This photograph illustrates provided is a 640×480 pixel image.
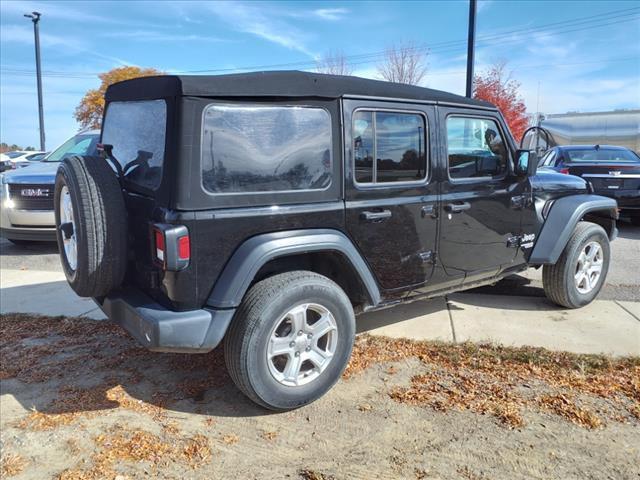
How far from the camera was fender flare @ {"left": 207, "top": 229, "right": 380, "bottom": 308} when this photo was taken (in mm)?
2793

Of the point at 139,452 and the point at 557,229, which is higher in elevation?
the point at 557,229

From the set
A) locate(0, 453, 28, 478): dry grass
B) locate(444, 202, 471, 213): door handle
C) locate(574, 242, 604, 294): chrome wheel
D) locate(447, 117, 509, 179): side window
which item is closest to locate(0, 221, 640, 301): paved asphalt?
locate(574, 242, 604, 294): chrome wheel

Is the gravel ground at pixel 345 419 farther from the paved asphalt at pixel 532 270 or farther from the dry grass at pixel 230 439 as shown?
Result: the paved asphalt at pixel 532 270

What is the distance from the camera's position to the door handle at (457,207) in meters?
3.72

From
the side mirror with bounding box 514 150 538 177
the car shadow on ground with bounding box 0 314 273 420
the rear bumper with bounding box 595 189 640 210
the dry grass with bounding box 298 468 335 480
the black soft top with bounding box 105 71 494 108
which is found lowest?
the dry grass with bounding box 298 468 335 480

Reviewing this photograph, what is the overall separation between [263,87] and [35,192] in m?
5.53

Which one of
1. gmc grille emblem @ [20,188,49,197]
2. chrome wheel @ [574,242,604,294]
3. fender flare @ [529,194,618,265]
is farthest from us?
gmc grille emblem @ [20,188,49,197]

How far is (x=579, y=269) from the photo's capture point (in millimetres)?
4797

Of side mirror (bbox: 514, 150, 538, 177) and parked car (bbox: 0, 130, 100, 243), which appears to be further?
parked car (bbox: 0, 130, 100, 243)

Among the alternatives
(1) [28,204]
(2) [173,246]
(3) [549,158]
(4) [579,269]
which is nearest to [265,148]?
(2) [173,246]

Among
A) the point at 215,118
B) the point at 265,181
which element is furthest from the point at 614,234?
the point at 215,118

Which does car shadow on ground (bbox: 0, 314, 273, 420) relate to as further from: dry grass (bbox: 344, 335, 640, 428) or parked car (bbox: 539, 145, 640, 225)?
parked car (bbox: 539, 145, 640, 225)

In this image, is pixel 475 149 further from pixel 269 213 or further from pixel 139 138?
pixel 139 138

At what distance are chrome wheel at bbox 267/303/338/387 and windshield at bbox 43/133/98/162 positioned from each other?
5887 mm
